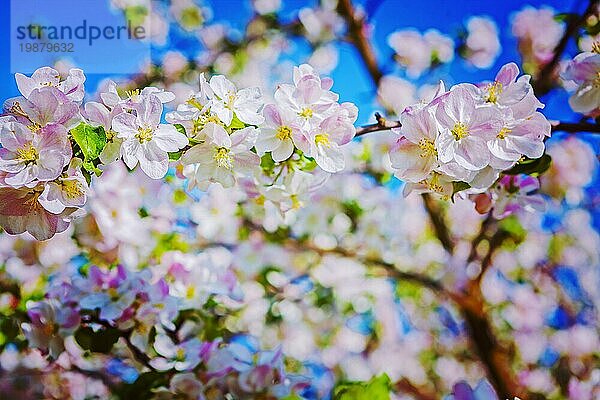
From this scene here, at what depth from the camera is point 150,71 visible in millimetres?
1749

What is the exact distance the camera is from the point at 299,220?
179 centimetres

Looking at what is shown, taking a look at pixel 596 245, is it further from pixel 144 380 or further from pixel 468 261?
pixel 144 380

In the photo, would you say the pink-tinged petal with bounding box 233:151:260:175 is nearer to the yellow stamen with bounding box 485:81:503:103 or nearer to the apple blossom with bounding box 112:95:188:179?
the apple blossom with bounding box 112:95:188:179

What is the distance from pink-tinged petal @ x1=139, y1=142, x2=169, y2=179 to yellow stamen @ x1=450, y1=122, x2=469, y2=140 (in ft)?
0.91

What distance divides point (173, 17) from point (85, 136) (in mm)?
1435

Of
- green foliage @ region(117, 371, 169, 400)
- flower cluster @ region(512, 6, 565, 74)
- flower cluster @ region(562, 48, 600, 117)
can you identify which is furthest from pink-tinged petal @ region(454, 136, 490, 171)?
flower cluster @ region(512, 6, 565, 74)

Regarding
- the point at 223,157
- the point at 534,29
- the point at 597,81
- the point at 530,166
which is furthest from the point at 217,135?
the point at 534,29

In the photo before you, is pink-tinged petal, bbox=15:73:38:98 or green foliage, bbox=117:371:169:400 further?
green foliage, bbox=117:371:169:400

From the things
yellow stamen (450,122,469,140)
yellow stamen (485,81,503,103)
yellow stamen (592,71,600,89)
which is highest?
yellow stamen (485,81,503,103)

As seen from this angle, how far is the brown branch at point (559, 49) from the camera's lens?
1016 millimetres

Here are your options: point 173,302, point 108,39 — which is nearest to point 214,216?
point 108,39

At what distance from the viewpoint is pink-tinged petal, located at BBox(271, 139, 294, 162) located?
2.31ft

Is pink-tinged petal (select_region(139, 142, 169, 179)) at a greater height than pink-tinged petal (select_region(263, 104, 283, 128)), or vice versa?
pink-tinged petal (select_region(263, 104, 283, 128))

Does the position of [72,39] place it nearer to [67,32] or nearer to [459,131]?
[67,32]
